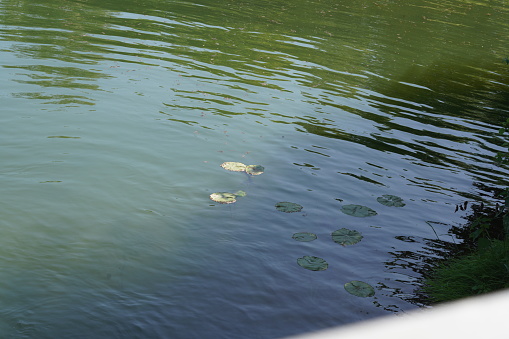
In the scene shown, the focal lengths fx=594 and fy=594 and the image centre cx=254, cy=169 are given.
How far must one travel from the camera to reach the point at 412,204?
8.28 m

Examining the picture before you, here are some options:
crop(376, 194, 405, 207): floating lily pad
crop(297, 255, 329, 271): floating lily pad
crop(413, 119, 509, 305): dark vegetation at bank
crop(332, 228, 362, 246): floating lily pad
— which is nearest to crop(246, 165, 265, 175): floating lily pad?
crop(376, 194, 405, 207): floating lily pad

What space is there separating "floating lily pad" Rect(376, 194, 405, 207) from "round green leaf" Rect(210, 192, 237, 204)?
6.70 feet

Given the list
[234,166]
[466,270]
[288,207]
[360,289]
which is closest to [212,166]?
[234,166]

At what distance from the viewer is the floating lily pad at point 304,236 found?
7.02 meters

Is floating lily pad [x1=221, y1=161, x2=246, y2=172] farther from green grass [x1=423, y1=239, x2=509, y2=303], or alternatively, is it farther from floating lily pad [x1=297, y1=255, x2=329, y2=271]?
green grass [x1=423, y1=239, x2=509, y2=303]

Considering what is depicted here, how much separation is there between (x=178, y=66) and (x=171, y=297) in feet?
28.1

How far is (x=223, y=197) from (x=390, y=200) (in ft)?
7.62

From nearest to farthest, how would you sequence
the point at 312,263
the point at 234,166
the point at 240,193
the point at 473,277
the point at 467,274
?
1. the point at 473,277
2. the point at 467,274
3. the point at 312,263
4. the point at 240,193
5. the point at 234,166

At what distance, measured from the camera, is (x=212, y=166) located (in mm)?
8781

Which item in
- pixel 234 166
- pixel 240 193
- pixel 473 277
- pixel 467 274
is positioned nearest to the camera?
pixel 473 277

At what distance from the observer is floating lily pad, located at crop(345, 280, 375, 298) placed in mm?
6020

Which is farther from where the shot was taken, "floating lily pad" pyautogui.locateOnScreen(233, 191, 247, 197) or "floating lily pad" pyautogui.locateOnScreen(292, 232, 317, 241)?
"floating lily pad" pyautogui.locateOnScreen(233, 191, 247, 197)

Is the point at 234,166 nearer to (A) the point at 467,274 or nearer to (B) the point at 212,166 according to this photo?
(B) the point at 212,166

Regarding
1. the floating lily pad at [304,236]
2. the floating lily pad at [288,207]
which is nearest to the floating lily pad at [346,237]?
the floating lily pad at [304,236]
